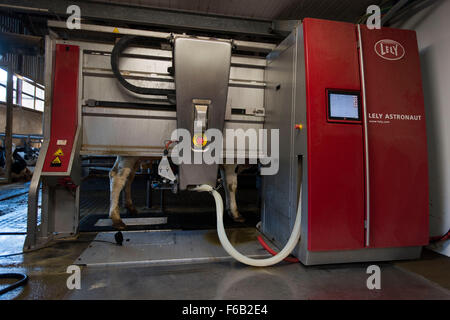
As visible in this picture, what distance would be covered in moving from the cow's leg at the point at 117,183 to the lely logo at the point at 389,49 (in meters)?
2.52

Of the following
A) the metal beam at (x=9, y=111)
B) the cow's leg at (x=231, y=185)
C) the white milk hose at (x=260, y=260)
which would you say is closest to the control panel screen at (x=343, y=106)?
the white milk hose at (x=260, y=260)

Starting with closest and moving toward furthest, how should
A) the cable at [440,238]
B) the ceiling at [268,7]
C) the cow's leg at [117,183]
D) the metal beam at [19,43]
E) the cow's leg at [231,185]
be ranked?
the cable at [440,238] < the metal beam at [19,43] < the cow's leg at [117,183] < the ceiling at [268,7] < the cow's leg at [231,185]

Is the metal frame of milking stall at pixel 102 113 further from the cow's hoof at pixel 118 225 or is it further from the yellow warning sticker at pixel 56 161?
the cow's hoof at pixel 118 225

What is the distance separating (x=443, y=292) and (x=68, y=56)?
3.53 metres

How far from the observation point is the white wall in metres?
2.11

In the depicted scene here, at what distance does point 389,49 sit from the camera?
Answer: 1.90 meters

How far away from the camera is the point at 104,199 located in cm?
405

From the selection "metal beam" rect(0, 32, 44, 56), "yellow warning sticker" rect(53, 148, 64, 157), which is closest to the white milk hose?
"yellow warning sticker" rect(53, 148, 64, 157)

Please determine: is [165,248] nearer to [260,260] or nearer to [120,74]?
[260,260]

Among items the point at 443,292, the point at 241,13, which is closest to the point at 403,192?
the point at 443,292

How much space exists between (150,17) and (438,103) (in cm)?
310

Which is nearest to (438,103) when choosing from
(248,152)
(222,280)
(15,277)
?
(248,152)

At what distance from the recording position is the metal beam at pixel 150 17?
234cm

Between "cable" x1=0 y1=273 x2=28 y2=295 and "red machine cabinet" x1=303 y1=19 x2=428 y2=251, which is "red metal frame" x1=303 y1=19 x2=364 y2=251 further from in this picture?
"cable" x1=0 y1=273 x2=28 y2=295
